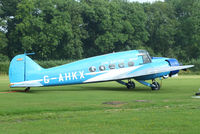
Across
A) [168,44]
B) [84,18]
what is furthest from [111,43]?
[168,44]

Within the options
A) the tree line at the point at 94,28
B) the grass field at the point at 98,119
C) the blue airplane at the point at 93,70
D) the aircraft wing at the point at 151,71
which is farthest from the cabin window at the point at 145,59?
the tree line at the point at 94,28

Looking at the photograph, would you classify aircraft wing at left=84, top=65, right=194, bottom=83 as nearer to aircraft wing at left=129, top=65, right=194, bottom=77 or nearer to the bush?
aircraft wing at left=129, top=65, right=194, bottom=77

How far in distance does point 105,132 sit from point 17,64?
40.0ft

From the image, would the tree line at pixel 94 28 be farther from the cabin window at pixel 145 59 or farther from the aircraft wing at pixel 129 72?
the aircraft wing at pixel 129 72

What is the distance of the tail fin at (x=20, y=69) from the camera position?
64.8ft

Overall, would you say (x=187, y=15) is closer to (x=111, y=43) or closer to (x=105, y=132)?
(x=111, y=43)

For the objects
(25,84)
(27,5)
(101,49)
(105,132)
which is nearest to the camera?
(105,132)

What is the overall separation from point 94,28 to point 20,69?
59532mm

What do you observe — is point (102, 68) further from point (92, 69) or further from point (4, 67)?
point (4, 67)

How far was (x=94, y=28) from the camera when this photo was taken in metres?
78.8

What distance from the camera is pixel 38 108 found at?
13688mm

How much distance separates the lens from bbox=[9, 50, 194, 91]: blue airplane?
65.7ft

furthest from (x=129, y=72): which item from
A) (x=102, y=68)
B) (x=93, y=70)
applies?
(x=93, y=70)

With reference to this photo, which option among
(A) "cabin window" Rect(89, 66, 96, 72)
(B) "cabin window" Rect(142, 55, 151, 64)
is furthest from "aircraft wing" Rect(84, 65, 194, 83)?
(B) "cabin window" Rect(142, 55, 151, 64)
